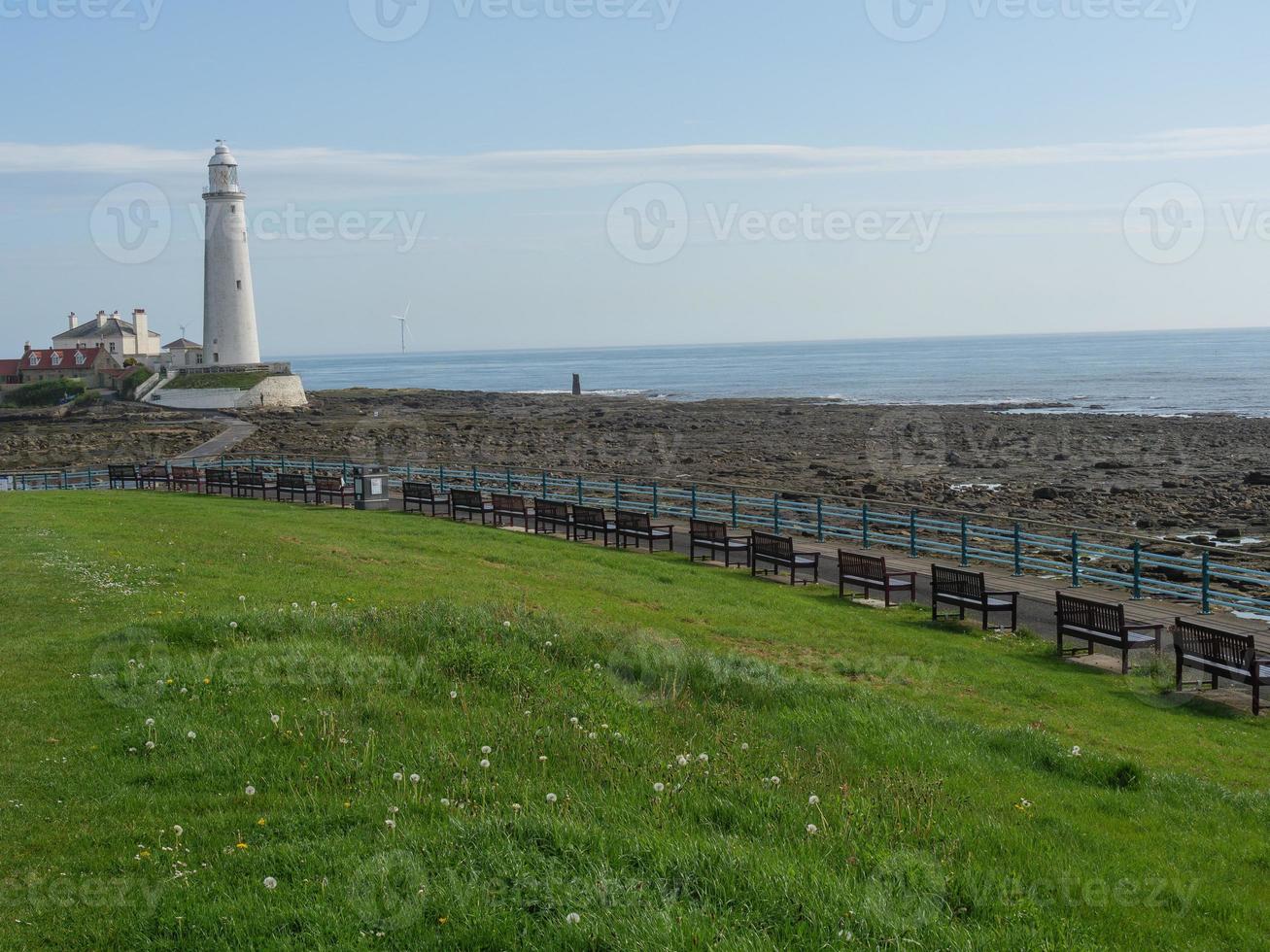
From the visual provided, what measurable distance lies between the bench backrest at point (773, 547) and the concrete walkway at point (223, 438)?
30.1 meters

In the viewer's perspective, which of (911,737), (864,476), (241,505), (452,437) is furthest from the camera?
(452,437)

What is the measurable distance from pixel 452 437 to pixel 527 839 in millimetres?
58086

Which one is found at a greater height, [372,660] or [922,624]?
[372,660]

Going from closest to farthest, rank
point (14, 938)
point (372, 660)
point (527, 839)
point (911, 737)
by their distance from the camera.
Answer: point (14, 938) < point (527, 839) < point (911, 737) < point (372, 660)

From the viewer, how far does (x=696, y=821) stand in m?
6.01

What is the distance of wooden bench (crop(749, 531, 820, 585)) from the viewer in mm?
18016

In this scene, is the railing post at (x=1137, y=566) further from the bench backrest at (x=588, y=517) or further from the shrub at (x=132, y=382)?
the shrub at (x=132, y=382)

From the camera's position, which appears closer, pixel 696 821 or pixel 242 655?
pixel 696 821

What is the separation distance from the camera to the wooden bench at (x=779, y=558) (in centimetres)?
1802

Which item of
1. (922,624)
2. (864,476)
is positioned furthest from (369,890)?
(864,476)

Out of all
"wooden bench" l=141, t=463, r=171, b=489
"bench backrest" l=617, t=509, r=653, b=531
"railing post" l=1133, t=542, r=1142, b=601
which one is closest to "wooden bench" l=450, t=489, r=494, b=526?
"bench backrest" l=617, t=509, r=653, b=531

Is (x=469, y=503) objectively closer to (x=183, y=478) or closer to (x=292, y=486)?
(x=292, y=486)

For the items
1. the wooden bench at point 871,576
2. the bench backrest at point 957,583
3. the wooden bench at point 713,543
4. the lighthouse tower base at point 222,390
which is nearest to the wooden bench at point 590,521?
the wooden bench at point 713,543

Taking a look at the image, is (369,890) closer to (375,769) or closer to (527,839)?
(527,839)
